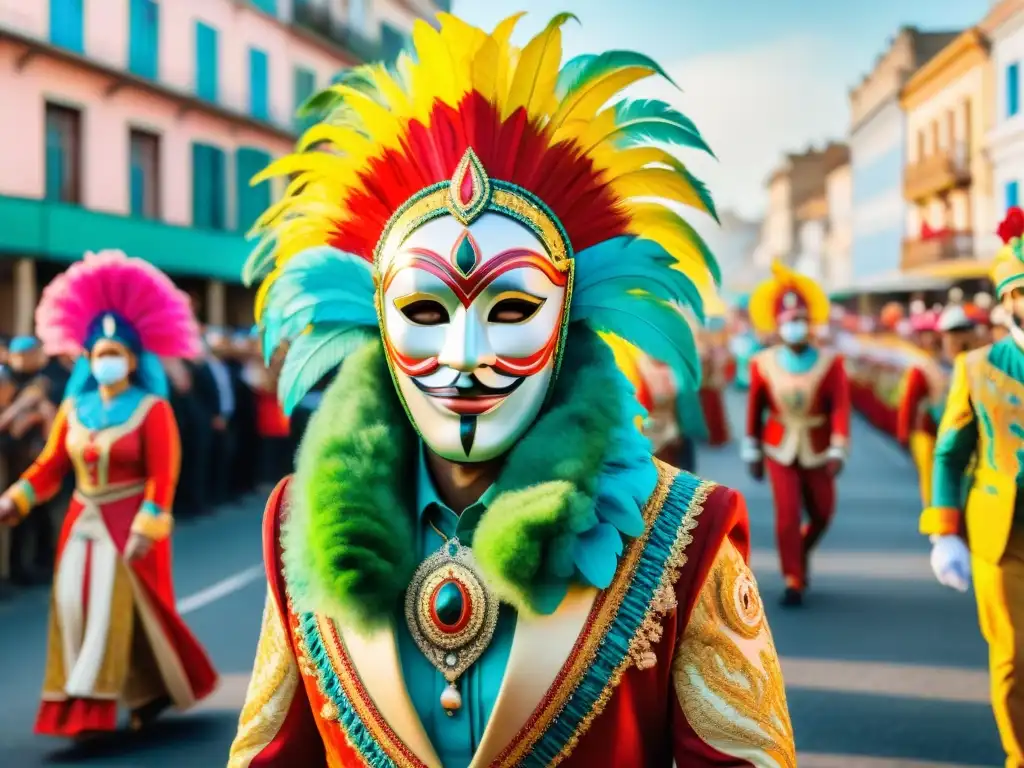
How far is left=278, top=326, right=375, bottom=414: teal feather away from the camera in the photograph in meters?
2.63

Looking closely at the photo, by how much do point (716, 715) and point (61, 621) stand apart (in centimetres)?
461

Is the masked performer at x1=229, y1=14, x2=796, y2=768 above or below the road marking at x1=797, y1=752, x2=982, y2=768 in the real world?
above

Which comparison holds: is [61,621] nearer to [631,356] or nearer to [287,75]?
[631,356]

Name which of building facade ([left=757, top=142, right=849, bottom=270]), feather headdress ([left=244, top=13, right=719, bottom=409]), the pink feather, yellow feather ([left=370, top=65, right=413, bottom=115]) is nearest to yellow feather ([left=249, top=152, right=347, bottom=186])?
feather headdress ([left=244, top=13, right=719, bottom=409])

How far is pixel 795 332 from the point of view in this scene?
352 inches

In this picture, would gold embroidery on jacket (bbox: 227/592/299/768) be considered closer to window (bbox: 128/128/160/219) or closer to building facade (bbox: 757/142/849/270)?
window (bbox: 128/128/160/219)

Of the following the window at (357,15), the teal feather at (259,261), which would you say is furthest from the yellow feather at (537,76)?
the window at (357,15)

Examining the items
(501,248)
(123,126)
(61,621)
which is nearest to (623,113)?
(501,248)

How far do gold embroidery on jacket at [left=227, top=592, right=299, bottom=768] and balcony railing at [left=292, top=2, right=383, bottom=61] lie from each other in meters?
26.0

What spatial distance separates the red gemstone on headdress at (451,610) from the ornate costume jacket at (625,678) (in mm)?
87

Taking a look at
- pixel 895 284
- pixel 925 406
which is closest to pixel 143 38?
pixel 925 406

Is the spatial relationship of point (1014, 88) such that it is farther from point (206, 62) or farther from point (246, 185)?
point (206, 62)

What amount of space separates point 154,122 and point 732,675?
21964mm

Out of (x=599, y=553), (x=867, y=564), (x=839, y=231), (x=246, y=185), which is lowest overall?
(x=867, y=564)
